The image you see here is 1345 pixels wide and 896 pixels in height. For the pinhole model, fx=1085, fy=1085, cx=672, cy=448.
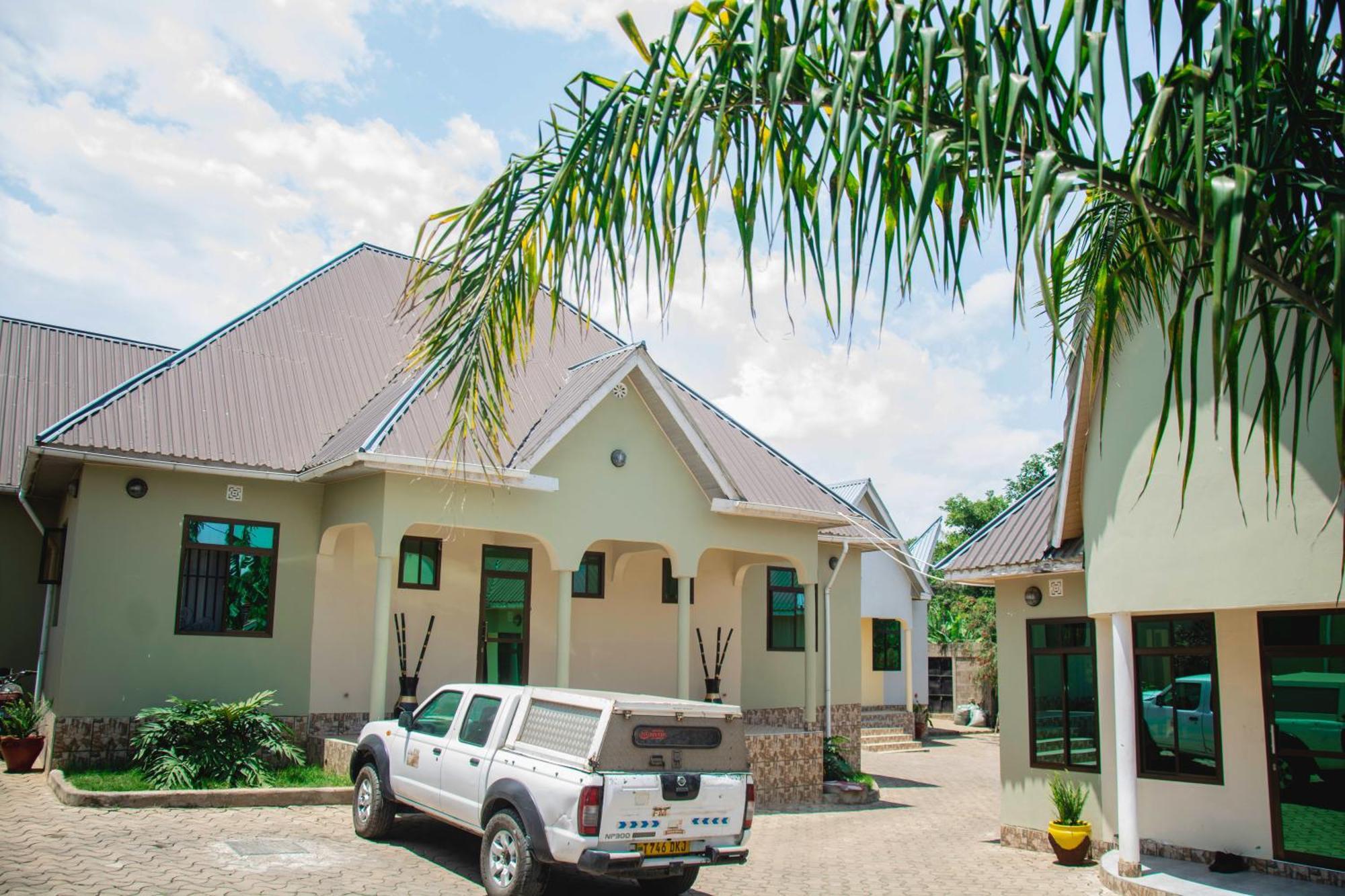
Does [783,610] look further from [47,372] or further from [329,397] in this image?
[47,372]

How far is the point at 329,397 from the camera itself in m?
17.2

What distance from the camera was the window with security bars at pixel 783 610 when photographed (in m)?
21.6

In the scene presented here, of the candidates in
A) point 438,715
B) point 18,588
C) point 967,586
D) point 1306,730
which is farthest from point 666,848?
point 967,586

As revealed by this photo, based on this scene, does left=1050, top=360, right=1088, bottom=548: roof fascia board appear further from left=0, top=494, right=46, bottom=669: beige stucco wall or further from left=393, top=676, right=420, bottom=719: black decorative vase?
left=0, top=494, right=46, bottom=669: beige stucco wall

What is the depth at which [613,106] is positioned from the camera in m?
4.86

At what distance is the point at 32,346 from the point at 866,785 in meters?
16.5

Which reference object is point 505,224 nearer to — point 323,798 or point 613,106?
point 613,106

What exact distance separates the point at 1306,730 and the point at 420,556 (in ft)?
39.6

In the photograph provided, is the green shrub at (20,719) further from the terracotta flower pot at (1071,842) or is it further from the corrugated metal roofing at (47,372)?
the terracotta flower pot at (1071,842)

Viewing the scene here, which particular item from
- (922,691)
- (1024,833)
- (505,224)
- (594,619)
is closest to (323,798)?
(594,619)

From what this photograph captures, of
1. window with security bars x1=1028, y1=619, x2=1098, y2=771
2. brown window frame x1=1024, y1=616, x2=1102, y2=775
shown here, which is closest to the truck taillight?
brown window frame x1=1024, y1=616, x2=1102, y2=775

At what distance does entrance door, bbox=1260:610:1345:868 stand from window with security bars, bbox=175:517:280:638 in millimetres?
12558

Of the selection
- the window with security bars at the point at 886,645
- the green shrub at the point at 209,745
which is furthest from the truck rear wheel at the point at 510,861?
the window with security bars at the point at 886,645

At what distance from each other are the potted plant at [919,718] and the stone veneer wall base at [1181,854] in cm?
1573
